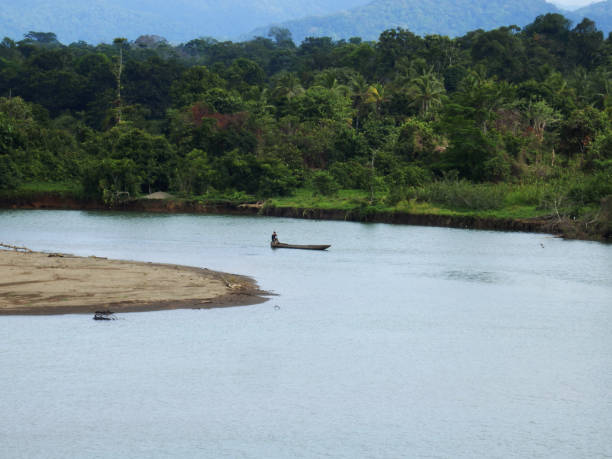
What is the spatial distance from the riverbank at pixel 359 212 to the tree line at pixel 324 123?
73.4 inches

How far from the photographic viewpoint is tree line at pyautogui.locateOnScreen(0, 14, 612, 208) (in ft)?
244

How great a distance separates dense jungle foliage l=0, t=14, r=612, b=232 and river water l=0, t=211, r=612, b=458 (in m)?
28.5

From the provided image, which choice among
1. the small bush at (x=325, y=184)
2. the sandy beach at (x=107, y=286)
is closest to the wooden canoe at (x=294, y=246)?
the sandy beach at (x=107, y=286)

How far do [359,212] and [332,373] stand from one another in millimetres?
46778

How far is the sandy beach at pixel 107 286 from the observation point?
27.5 meters

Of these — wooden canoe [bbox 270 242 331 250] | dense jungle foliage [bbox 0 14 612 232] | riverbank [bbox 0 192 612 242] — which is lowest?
wooden canoe [bbox 270 242 331 250]

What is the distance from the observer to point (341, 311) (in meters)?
30.8

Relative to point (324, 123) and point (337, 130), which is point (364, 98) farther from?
point (337, 130)

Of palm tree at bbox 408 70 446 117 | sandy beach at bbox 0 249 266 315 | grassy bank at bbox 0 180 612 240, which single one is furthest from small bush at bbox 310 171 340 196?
sandy beach at bbox 0 249 266 315

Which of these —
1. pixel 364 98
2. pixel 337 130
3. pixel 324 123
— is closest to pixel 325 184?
pixel 337 130

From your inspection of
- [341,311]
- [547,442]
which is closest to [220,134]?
[341,311]

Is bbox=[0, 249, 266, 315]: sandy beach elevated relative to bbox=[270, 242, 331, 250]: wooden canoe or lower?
lower

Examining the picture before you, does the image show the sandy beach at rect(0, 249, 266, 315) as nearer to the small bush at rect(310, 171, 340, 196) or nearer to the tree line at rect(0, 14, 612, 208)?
the tree line at rect(0, 14, 612, 208)

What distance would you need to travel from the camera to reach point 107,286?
3031 centimetres
